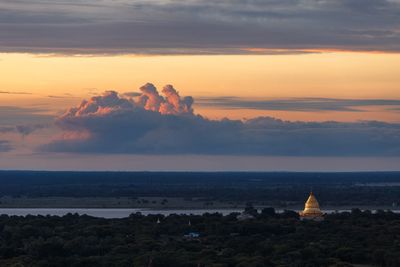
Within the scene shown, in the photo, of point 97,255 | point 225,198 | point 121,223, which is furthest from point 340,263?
point 225,198

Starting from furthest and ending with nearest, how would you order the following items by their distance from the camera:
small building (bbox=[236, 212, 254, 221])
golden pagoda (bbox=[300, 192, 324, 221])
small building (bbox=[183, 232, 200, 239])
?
golden pagoda (bbox=[300, 192, 324, 221])
small building (bbox=[236, 212, 254, 221])
small building (bbox=[183, 232, 200, 239])

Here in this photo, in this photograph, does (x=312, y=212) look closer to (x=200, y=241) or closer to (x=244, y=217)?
(x=244, y=217)

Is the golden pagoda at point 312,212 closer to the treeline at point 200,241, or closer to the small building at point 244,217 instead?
the treeline at point 200,241

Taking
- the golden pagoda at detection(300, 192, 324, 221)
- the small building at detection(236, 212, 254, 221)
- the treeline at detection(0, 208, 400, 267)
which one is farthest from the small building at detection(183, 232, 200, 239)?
the golden pagoda at detection(300, 192, 324, 221)

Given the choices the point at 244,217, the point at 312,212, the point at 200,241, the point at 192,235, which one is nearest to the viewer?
the point at 200,241

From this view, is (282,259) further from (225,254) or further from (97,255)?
(97,255)

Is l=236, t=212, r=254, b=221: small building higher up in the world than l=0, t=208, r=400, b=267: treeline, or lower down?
higher up

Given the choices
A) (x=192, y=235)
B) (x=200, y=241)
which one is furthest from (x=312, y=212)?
(x=200, y=241)

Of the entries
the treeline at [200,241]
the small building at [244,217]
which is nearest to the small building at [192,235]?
the treeline at [200,241]

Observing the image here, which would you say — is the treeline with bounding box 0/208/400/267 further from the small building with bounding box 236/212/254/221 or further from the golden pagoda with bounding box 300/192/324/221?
the golden pagoda with bounding box 300/192/324/221
